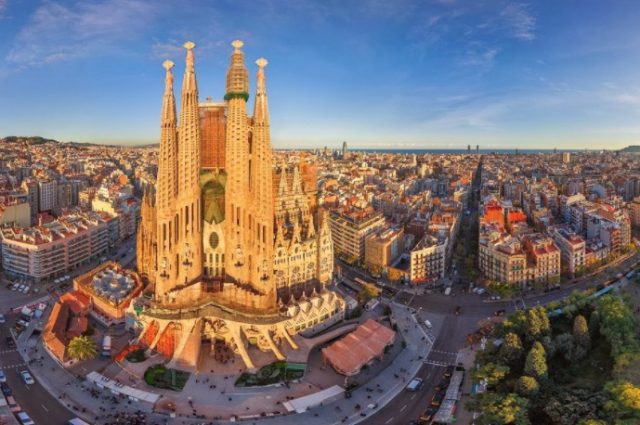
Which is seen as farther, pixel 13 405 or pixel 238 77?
pixel 238 77

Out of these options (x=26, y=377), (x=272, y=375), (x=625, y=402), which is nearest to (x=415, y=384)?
(x=272, y=375)

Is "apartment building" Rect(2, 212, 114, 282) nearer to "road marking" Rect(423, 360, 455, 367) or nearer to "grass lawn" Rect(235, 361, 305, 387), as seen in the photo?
"grass lawn" Rect(235, 361, 305, 387)

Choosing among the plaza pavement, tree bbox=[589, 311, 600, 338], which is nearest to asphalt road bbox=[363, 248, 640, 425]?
the plaza pavement

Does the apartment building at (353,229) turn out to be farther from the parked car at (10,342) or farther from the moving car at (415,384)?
the parked car at (10,342)

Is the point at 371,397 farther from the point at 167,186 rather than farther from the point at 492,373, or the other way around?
the point at 167,186

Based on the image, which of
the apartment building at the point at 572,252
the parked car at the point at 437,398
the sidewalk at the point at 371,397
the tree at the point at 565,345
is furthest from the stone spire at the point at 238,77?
the apartment building at the point at 572,252

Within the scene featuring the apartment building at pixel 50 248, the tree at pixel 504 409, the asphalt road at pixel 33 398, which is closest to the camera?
the tree at pixel 504 409
